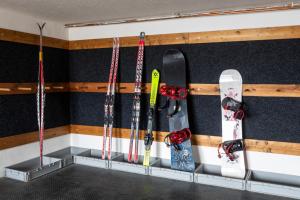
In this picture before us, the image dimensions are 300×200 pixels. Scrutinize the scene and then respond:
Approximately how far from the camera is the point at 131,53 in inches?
163

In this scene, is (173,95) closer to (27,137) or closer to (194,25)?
(194,25)

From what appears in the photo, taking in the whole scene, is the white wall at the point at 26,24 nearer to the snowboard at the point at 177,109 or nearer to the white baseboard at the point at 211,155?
the white baseboard at the point at 211,155

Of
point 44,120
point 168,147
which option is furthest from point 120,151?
point 44,120

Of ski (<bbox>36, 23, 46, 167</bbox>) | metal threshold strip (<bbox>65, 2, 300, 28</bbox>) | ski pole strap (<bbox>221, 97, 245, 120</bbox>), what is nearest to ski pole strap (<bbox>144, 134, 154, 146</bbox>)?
ski pole strap (<bbox>221, 97, 245, 120</bbox>)

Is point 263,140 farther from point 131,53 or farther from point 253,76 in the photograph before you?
point 131,53

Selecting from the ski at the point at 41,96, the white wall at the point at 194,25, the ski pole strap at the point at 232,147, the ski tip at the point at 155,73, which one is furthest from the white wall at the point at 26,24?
the ski pole strap at the point at 232,147

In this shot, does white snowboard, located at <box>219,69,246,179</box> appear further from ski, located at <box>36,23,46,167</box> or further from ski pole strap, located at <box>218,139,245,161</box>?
ski, located at <box>36,23,46,167</box>

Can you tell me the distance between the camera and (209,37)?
3.64 meters

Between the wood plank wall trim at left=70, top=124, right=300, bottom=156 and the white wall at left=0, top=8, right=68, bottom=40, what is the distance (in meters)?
1.47

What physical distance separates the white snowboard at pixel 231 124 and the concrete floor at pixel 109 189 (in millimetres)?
264

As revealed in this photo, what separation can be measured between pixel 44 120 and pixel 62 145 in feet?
1.82

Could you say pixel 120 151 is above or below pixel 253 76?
below

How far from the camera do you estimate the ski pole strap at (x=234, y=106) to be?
3.35 metres

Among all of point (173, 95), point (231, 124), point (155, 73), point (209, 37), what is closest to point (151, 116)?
point (173, 95)
